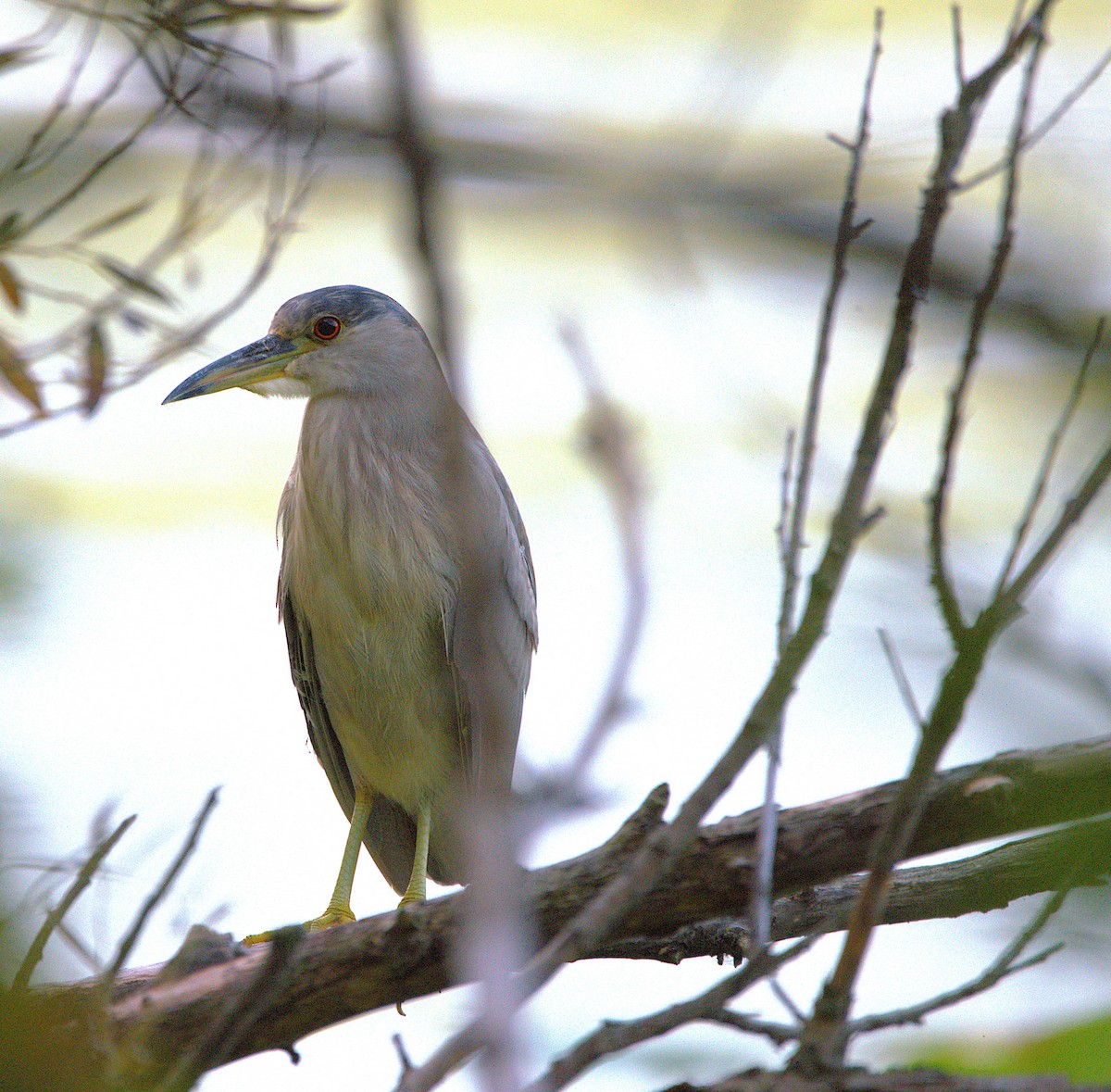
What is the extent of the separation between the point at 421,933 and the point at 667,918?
0.35 metres

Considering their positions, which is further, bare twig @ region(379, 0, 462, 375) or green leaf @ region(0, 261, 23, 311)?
green leaf @ region(0, 261, 23, 311)

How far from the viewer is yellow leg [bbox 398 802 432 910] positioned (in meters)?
2.85

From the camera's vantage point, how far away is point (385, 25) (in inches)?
24.6

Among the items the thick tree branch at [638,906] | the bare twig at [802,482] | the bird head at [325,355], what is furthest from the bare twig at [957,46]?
the bird head at [325,355]

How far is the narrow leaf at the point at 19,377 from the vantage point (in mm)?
1824

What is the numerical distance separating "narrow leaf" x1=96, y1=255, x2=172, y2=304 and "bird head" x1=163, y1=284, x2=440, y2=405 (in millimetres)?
878

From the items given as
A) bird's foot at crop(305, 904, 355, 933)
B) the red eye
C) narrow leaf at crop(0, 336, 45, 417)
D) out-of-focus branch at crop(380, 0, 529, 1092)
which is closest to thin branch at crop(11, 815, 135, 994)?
out-of-focus branch at crop(380, 0, 529, 1092)

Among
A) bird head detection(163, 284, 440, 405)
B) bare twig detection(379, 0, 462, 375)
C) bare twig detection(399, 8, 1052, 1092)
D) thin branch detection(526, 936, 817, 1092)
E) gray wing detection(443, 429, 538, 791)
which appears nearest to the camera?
bare twig detection(379, 0, 462, 375)

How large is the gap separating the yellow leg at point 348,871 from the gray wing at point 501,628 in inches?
13.7

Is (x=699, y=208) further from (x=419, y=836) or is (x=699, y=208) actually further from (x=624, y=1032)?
(x=419, y=836)

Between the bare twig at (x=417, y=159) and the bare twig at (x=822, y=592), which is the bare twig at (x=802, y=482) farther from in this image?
the bare twig at (x=417, y=159)

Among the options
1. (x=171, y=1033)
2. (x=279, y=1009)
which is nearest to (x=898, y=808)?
(x=279, y=1009)

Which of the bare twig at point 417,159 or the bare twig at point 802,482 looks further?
the bare twig at point 802,482

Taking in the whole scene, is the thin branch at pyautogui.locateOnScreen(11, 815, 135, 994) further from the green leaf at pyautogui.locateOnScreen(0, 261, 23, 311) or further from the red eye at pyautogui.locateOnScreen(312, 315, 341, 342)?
the red eye at pyautogui.locateOnScreen(312, 315, 341, 342)
